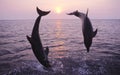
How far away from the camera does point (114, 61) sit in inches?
727

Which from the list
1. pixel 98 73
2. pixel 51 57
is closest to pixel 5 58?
pixel 51 57

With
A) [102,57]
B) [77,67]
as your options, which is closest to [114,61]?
[102,57]

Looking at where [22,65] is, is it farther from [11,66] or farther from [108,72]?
[108,72]

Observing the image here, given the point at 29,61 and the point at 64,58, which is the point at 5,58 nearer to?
the point at 29,61

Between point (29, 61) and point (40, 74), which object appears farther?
point (29, 61)

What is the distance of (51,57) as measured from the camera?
20.3 m

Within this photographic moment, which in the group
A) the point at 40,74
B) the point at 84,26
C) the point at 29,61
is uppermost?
the point at 84,26

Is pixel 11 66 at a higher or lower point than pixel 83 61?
higher

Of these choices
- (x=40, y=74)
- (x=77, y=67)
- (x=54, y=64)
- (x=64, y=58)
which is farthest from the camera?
(x=64, y=58)

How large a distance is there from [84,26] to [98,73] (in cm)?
1052

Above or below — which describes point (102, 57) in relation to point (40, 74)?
below

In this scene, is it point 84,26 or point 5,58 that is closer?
point 84,26

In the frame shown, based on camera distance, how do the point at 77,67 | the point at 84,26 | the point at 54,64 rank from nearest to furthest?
1. the point at 84,26
2. the point at 77,67
3. the point at 54,64

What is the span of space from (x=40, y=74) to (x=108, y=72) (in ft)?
21.1
